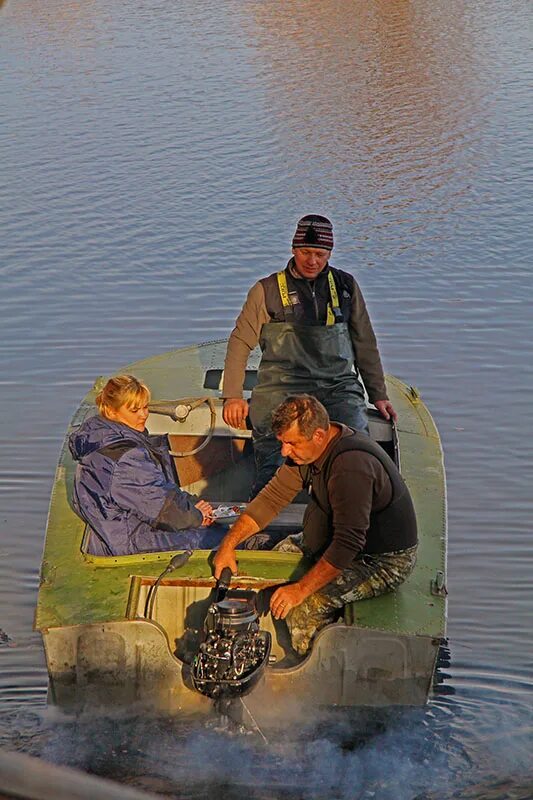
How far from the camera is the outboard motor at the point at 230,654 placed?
480 cm

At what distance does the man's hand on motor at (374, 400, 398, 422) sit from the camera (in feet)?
22.4

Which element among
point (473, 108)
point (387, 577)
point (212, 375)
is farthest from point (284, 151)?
point (387, 577)

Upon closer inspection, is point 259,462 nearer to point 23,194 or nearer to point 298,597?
point 298,597

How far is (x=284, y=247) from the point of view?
13.1 metres

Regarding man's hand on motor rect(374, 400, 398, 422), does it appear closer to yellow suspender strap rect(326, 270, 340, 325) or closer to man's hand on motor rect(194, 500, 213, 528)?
yellow suspender strap rect(326, 270, 340, 325)

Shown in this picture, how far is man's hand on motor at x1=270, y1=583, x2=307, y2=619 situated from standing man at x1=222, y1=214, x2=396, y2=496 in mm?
1331

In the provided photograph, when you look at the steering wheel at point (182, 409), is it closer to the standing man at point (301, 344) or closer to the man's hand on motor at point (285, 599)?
the standing man at point (301, 344)

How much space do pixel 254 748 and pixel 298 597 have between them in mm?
665

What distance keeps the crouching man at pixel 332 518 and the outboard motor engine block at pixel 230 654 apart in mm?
258

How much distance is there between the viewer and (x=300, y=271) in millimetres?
6520

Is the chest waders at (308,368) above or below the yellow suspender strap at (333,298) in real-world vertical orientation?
below

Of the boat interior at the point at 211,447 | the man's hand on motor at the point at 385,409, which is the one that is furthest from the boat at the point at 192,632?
the boat interior at the point at 211,447

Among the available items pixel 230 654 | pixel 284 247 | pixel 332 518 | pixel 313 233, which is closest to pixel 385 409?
pixel 313 233

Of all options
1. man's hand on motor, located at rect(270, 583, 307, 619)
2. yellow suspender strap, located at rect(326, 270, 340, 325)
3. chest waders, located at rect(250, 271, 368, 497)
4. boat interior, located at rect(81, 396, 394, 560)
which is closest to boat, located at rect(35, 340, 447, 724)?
man's hand on motor, located at rect(270, 583, 307, 619)
